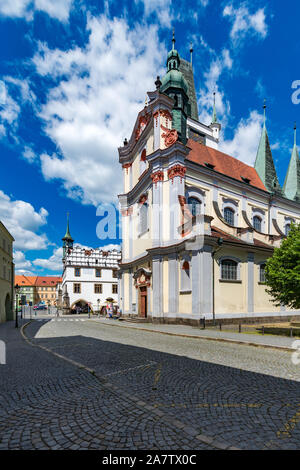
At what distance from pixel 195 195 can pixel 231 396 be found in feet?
67.6

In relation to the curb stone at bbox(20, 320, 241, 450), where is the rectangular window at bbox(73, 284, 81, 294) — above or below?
below

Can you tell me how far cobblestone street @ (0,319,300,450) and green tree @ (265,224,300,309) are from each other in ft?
19.2

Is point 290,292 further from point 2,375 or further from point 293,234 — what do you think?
point 2,375

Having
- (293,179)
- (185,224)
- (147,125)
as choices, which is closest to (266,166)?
(293,179)

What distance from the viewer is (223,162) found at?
101 feet

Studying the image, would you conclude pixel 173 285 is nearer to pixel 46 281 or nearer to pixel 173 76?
pixel 173 76

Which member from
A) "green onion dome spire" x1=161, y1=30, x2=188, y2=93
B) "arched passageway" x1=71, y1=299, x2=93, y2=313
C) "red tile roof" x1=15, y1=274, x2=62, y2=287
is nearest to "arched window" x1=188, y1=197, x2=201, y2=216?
"green onion dome spire" x1=161, y1=30, x2=188, y2=93

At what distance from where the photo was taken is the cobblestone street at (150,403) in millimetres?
3594

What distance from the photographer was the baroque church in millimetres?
19906

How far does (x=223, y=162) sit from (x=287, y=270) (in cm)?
1996

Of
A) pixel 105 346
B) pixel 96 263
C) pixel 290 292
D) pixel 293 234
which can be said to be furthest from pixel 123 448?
pixel 96 263

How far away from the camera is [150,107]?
25.6 metres

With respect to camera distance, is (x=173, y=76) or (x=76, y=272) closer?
(x=173, y=76)

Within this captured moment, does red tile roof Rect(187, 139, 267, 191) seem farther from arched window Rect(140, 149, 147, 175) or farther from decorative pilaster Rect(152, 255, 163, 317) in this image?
decorative pilaster Rect(152, 255, 163, 317)
